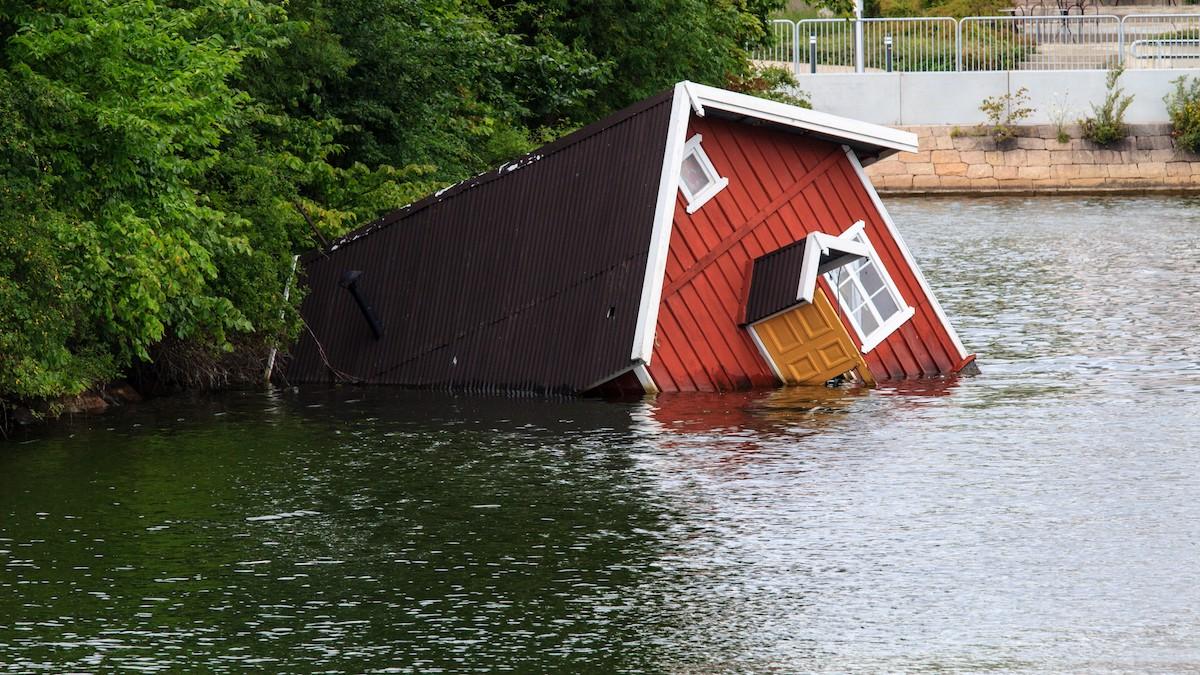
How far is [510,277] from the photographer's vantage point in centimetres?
2600

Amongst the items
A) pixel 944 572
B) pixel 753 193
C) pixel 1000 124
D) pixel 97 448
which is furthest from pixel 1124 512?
pixel 1000 124

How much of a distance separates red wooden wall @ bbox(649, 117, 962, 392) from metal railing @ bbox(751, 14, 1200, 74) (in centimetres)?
3362

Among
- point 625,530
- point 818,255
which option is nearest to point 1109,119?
point 818,255

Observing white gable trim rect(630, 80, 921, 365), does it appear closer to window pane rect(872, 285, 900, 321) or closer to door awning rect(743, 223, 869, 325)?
door awning rect(743, 223, 869, 325)

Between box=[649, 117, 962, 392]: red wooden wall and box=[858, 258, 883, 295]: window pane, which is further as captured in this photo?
box=[858, 258, 883, 295]: window pane

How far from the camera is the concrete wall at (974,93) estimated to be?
58.8 metres

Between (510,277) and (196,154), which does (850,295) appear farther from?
(196,154)

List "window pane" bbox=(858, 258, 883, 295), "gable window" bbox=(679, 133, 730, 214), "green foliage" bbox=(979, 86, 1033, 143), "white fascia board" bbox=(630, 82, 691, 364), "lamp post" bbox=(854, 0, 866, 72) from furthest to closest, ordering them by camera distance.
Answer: "lamp post" bbox=(854, 0, 866, 72) → "green foliage" bbox=(979, 86, 1033, 143) → "window pane" bbox=(858, 258, 883, 295) → "gable window" bbox=(679, 133, 730, 214) → "white fascia board" bbox=(630, 82, 691, 364)

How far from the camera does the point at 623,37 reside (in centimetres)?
4144

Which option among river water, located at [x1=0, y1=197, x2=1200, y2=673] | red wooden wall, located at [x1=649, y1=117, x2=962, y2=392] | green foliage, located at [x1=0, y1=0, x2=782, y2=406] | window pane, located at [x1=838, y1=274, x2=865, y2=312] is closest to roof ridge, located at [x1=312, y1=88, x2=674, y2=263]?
green foliage, located at [x1=0, y1=0, x2=782, y2=406]

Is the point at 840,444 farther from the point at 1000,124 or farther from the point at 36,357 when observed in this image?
the point at 1000,124

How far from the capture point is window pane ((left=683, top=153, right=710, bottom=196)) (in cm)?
2584

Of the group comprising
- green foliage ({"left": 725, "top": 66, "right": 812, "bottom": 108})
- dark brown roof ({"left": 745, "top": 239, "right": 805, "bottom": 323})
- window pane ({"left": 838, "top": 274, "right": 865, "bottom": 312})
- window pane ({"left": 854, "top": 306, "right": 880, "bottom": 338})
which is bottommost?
window pane ({"left": 854, "top": 306, "right": 880, "bottom": 338})

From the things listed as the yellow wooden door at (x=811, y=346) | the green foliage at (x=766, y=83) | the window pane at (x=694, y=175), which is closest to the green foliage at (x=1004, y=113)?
the green foliage at (x=766, y=83)
